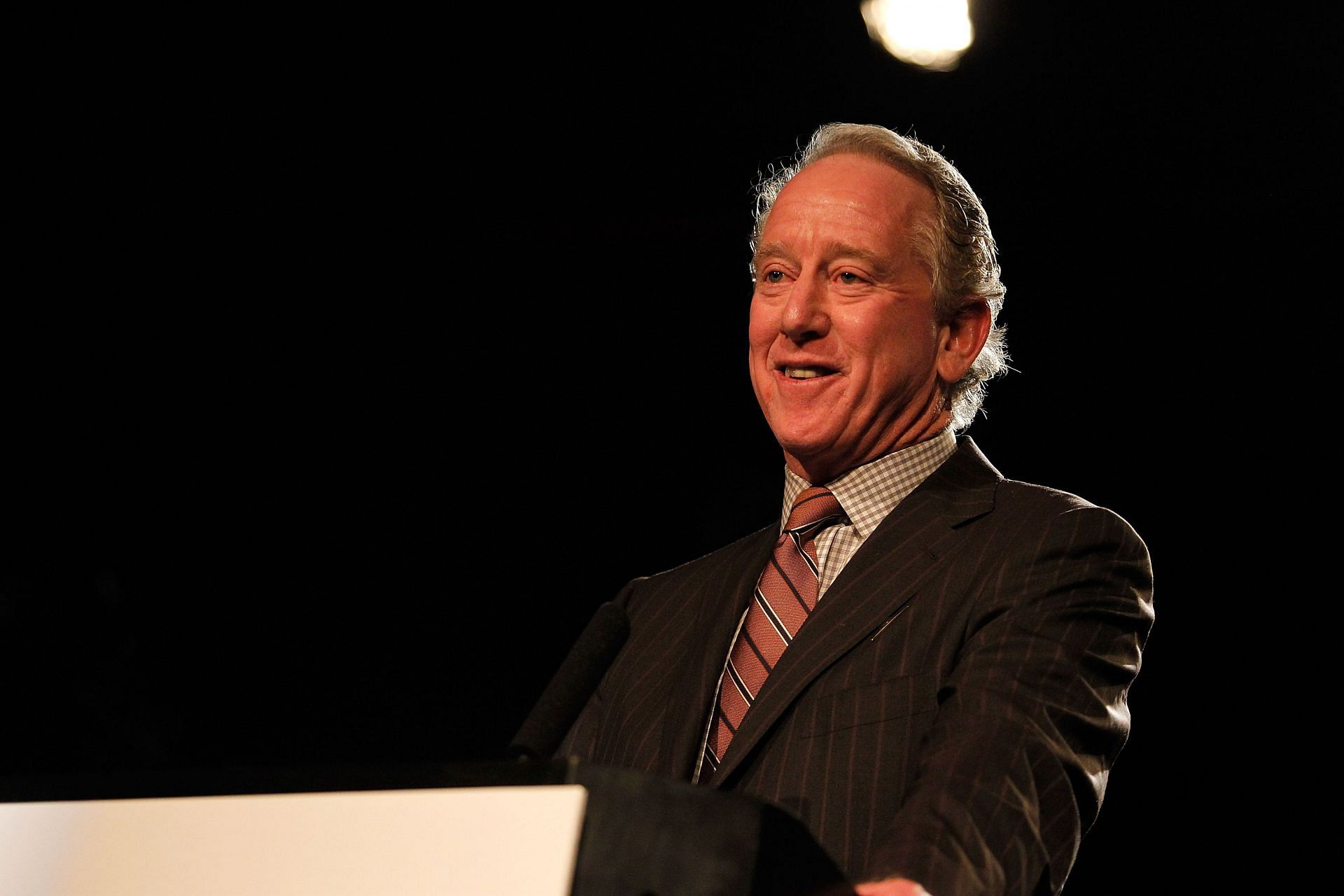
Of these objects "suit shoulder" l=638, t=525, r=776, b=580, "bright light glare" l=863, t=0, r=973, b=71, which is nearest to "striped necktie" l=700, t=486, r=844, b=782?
"suit shoulder" l=638, t=525, r=776, b=580

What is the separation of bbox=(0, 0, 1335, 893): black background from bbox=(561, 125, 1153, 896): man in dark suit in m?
0.97

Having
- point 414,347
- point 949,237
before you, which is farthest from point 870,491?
A: point 414,347

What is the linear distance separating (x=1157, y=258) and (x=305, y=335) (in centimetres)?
233

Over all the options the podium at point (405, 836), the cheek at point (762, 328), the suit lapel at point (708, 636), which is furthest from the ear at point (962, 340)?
the podium at point (405, 836)

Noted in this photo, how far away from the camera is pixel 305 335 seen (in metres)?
3.84

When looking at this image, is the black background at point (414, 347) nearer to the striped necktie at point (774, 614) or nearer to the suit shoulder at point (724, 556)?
the suit shoulder at point (724, 556)

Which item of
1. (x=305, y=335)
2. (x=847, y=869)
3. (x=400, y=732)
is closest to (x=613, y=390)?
(x=305, y=335)

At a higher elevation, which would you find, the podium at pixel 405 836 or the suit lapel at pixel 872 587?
the suit lapel at pixel 872 587

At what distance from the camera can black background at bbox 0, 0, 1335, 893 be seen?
3221mm

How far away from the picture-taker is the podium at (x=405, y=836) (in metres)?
0.87

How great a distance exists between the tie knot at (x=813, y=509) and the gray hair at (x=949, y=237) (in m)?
0.31

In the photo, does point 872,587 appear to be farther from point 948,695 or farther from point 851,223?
point 851,223

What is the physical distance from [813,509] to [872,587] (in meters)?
0.32

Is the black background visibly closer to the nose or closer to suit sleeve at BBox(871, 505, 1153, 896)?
the nose
